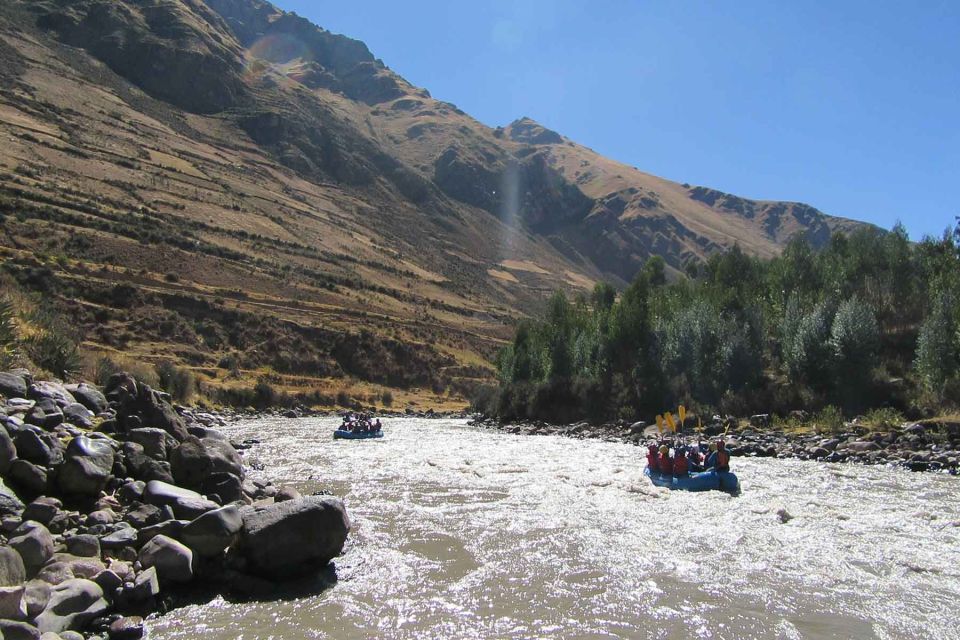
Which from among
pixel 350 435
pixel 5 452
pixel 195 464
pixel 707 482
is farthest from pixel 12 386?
pixel 350 435

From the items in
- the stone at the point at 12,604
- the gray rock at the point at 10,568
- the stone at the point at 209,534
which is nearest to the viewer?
the stone at the point at 12,604

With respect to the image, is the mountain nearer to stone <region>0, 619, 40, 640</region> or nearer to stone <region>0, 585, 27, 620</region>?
stone <region>0, 585, 27, 620</region>

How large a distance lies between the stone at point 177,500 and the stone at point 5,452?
2.32 meters

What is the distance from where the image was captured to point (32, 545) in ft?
31.4

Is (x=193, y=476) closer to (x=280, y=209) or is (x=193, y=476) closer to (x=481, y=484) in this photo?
(x=481, y=484)

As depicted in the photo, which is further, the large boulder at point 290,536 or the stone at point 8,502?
the large boulder at point 290,536

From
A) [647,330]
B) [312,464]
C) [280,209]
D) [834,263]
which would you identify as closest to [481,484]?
[312,464]

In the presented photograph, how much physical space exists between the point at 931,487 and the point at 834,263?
47.7 metres

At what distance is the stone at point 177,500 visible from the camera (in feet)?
39.8

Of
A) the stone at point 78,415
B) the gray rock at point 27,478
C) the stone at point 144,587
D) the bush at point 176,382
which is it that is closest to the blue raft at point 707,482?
the stone at point 144,587

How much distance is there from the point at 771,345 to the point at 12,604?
5106cm

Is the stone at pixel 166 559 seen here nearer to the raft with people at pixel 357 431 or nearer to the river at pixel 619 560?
the river at pixel 619 560

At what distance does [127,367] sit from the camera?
4516cm

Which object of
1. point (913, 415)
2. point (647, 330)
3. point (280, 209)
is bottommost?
point (913, 415)
